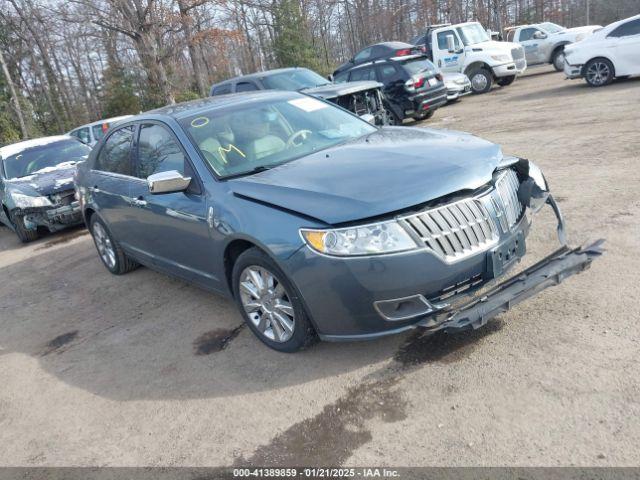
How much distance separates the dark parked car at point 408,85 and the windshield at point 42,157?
6665mm

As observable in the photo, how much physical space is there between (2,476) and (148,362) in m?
1.19

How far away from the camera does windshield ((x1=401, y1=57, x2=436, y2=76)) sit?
12634mm

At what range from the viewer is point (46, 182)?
888 centimetres

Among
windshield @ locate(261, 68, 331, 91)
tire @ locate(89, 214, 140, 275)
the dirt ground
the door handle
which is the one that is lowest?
the dirt ground

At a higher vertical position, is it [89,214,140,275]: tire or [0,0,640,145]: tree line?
[0,0,640,145]: tree line

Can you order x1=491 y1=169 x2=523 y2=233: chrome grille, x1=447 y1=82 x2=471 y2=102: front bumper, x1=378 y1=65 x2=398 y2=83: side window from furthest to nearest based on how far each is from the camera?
x1=447 y1=82 x2=471 y2=102: front bumper
x1=378 y1=65 x2=398 y2=83: side window
x1=491 y1=169 x2=523 y2=233: chrome grille

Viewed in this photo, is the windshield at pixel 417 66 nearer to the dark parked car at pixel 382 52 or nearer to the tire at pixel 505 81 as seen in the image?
the dark parked car at pixel 382 52

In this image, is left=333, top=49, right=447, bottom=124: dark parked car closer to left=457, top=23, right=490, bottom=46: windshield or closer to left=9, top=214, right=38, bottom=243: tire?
left=457, top=23, right=490, bottom=46: windshield

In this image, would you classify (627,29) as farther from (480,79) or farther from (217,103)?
(217,103)

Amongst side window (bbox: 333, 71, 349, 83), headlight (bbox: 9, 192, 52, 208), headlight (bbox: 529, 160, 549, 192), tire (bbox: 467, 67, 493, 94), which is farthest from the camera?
tire (bbox: 467, 67, 493, 94)

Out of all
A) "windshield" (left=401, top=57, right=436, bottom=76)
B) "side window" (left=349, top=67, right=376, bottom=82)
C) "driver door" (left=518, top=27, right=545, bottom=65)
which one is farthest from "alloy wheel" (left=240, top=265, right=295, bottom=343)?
"driver door" (left=518, top=27, right=545, bottom=65)

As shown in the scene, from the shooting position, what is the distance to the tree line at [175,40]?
64.6ft

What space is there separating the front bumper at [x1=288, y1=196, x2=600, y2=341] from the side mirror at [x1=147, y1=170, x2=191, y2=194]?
4.00 feet

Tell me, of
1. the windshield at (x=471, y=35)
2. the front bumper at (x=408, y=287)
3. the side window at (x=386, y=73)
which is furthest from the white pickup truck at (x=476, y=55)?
the front bumper at (x=408, y=287)
